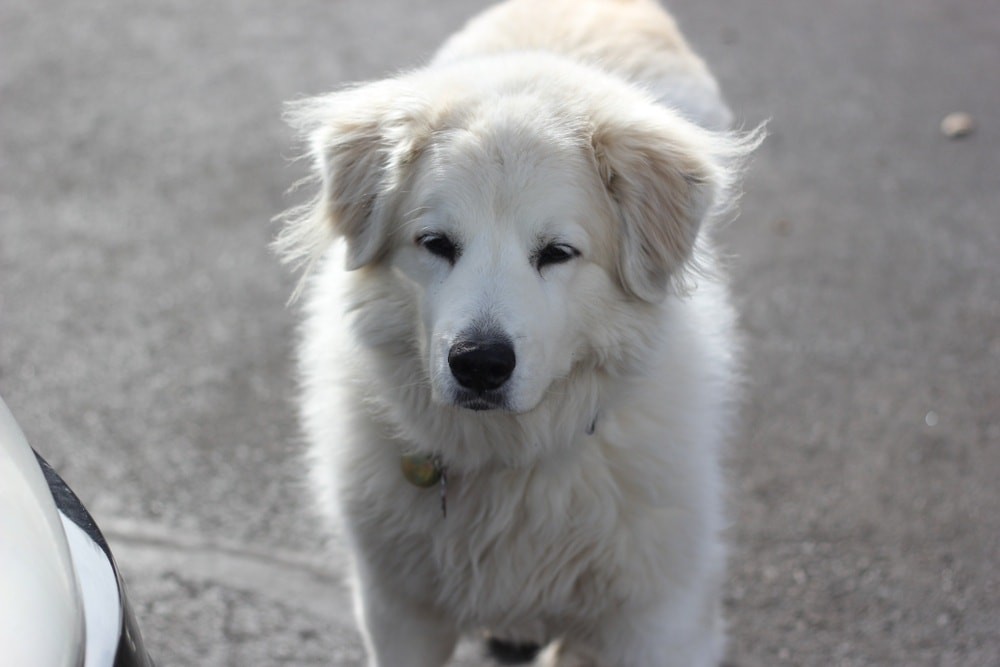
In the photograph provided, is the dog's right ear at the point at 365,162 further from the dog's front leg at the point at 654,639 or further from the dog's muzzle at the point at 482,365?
the dog's front leg at the point at 654,639

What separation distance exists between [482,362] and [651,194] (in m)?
0.63

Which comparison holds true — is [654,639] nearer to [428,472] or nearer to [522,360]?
[428,472]

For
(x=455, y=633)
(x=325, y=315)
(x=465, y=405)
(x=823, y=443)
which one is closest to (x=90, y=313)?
(x=325, y=315)

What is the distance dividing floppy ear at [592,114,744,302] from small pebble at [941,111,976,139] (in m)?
3.66

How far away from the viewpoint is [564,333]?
2357 millimetres

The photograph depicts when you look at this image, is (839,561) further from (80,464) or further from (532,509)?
(80,464)

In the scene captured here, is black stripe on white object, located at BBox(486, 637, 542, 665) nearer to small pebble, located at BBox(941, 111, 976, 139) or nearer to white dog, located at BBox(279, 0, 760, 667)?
white dog, located at BBox(279, 0, 760, 667)

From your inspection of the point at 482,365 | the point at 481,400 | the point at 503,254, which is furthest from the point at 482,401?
the point at 503,254

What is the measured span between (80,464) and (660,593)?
2270 millimetres

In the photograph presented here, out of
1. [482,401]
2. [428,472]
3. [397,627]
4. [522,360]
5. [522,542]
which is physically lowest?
[397,627]

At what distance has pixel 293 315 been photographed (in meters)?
4.47

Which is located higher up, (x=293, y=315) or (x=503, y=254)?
(x=503, y=254)

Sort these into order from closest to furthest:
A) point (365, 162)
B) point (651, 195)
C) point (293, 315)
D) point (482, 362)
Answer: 1. point (482, 362)
2. point (651, 195)
3. point (365, 162)
4. point (293, 315)

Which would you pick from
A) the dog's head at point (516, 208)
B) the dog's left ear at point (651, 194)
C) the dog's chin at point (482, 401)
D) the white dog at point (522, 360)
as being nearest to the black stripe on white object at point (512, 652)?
the white dog at point (522, 360)
